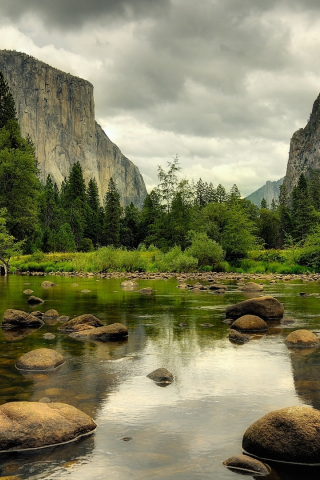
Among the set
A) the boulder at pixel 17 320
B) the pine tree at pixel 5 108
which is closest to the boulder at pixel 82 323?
the boulder at pixel 17 320

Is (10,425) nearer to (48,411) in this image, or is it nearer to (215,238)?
(48,411)

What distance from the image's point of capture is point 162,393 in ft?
20.3

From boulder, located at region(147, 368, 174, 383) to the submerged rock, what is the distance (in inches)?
140

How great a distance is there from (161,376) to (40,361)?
2097 millimetres

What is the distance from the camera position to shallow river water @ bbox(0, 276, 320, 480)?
4.11 meters

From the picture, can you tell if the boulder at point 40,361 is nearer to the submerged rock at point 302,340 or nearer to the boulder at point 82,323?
the boulder at point 82,323

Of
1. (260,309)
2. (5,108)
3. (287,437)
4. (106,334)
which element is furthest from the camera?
(5,108)

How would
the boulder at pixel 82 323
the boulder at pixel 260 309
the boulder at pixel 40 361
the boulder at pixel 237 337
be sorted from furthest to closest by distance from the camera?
the boulder at pixel 260 309
the boulder at pixel 82 323
the boulder at pixel 237 337
the boulder at pixel 40 361

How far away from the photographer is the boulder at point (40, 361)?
738 cm

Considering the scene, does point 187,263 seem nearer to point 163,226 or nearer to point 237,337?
point 163,226

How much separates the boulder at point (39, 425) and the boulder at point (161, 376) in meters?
1.94

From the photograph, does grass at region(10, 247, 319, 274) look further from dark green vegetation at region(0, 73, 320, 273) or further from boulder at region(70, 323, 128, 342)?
boulder at region(70, 323, 128, 342)

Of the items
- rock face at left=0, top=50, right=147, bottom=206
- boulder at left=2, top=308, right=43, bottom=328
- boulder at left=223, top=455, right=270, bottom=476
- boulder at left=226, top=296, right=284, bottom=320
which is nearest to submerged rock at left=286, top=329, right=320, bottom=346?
boulder at left=226, top=296, right=284, bottom=320

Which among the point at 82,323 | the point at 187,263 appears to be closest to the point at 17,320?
the point at 82,323
